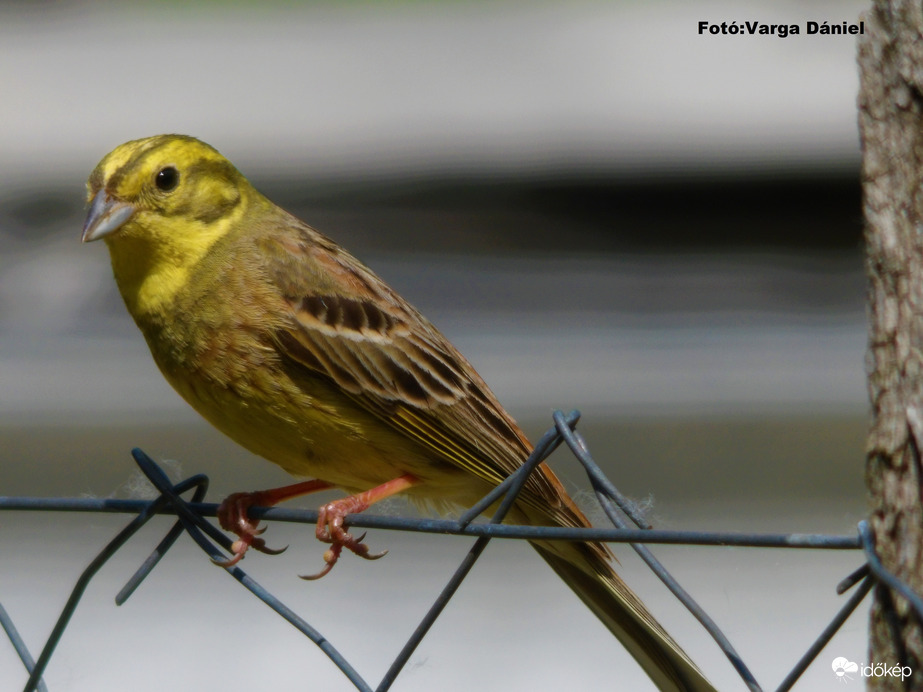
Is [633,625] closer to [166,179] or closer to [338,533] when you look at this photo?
[338,533]

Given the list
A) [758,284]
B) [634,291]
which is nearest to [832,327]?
→ [758,284]

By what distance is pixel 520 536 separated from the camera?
222 centimetres

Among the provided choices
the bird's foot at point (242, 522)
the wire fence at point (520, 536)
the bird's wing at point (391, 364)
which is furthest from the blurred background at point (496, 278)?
the wire fence at point (520, 536)

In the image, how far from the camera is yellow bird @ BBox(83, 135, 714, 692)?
328 centimetres

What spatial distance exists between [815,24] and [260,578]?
153 inches

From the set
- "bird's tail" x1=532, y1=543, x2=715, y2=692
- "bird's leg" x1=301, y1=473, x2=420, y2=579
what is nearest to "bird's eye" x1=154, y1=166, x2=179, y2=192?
"bird's leg" x1=301, y1=473, x2=420, y2=579

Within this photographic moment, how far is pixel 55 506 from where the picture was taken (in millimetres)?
2627

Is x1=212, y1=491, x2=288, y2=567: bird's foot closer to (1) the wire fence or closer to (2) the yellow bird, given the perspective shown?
(2) the yellow bird

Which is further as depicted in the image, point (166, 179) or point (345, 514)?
point (166, 179)

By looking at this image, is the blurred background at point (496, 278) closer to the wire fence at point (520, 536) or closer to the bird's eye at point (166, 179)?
the bird's eye at point (166, 179)

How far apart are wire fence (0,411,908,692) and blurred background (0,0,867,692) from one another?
3.55m

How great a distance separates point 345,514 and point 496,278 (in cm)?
367

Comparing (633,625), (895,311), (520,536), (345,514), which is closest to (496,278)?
(345,514)

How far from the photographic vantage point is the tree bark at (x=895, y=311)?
5.84 feet
